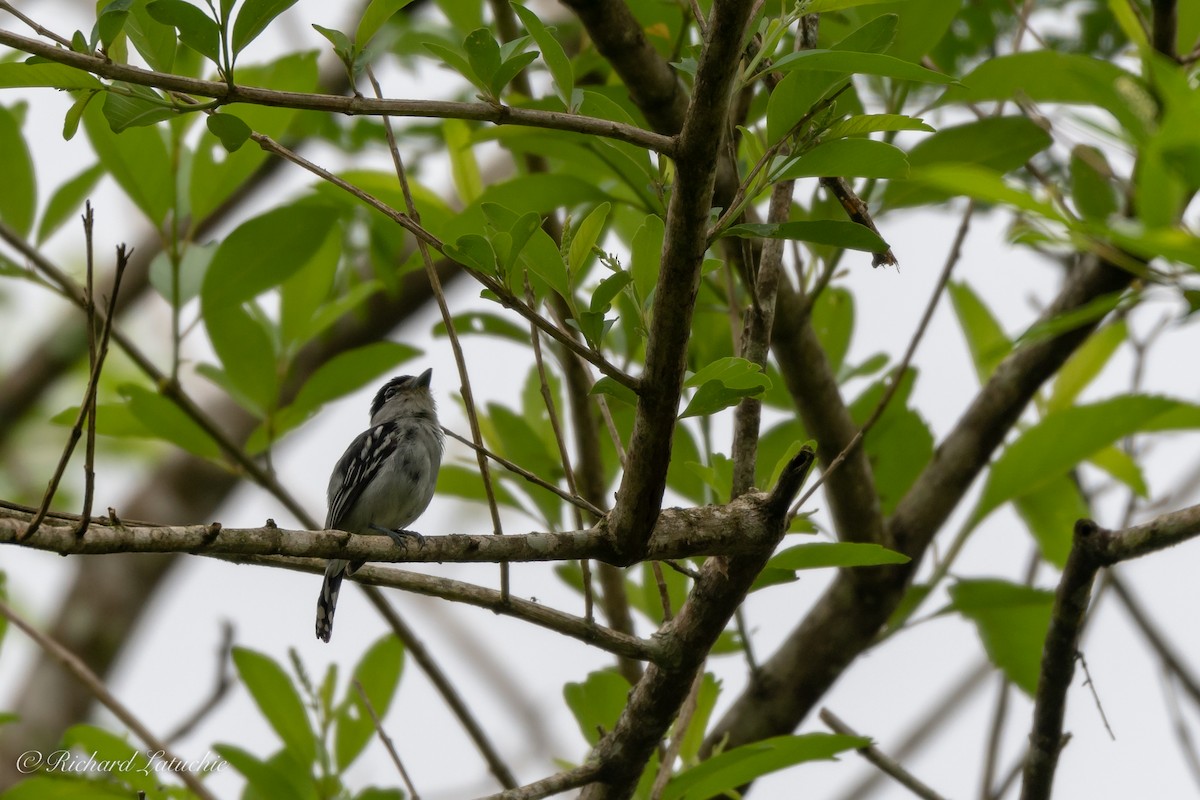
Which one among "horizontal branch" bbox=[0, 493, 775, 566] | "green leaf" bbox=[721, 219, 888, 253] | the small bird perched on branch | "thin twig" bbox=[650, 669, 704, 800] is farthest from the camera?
the small bird perched on branch

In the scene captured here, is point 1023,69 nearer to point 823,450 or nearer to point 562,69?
point 823,450

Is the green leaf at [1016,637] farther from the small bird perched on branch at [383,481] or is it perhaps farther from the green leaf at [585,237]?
the small bird perched on branch at [383,481]

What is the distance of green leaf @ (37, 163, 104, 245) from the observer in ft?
13.6

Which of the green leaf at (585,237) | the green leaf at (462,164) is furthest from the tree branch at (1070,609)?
the green leaf at (462,164)

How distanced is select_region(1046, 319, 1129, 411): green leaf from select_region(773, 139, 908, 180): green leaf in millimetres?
2518

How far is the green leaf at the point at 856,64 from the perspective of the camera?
1963 millimetres

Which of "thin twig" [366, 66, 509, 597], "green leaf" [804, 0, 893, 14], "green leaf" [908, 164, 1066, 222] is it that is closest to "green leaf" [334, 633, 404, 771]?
"thin twig" [366, 66, 509, 597]

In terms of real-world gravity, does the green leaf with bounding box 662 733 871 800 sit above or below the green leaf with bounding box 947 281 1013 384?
below

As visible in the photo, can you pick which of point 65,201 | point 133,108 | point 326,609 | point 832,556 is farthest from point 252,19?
point 326,609

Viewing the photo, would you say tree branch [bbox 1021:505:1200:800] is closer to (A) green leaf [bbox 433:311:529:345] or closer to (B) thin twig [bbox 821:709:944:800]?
(B) thin twig [bbox 821:709:944:800]

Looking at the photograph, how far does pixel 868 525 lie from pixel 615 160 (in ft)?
5.01

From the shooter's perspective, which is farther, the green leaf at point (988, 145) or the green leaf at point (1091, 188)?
the green leaf at point (1091, 188)

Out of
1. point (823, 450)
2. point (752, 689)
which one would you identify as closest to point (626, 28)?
point (823, 450)

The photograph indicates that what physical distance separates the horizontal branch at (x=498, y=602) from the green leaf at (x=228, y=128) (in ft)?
3.14
